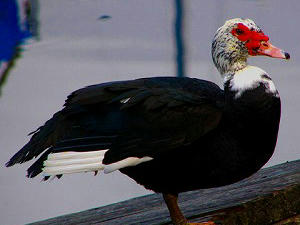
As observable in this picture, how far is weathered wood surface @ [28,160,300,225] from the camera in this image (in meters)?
2.93

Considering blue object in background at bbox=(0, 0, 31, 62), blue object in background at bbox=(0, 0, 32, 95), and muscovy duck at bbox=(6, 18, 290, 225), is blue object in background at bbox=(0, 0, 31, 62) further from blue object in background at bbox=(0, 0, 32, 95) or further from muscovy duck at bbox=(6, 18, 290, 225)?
muscovy duck at bbox=(6, 18, 290, 225)

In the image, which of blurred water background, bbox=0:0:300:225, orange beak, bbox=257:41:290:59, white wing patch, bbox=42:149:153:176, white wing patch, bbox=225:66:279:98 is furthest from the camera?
blurred water background, bbox=0:0:300:225

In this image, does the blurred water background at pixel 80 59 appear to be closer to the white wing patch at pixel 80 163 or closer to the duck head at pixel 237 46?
the duck head at pixel 237 46

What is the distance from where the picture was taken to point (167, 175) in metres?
2.92

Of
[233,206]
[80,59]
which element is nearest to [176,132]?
[233,206]

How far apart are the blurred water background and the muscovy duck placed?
1574 mm

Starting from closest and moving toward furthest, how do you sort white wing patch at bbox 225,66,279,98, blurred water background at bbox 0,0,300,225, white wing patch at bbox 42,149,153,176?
white wing patch at bbox 42,149,153,176 → white wing patch at bbox 225,66,279,98 → blurred water background at bbox 0,0,300,225

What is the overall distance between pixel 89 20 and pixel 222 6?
2.49 feet

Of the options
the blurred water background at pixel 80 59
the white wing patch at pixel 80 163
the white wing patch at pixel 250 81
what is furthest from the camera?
the blurred water background at pixel 80 59

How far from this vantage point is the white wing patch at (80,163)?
2836mm

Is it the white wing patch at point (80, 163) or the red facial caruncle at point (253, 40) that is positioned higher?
the red facial caruncle at point (253, 40)

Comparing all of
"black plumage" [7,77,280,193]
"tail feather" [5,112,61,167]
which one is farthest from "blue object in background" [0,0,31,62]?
"black plumage" [7,77,280,193]

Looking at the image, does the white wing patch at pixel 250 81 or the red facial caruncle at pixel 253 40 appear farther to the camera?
the red facial caruncle at pixel 253 40

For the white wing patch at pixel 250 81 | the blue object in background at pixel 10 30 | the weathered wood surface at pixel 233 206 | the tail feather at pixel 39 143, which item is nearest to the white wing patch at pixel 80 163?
the tail feather at pixel 39 143
